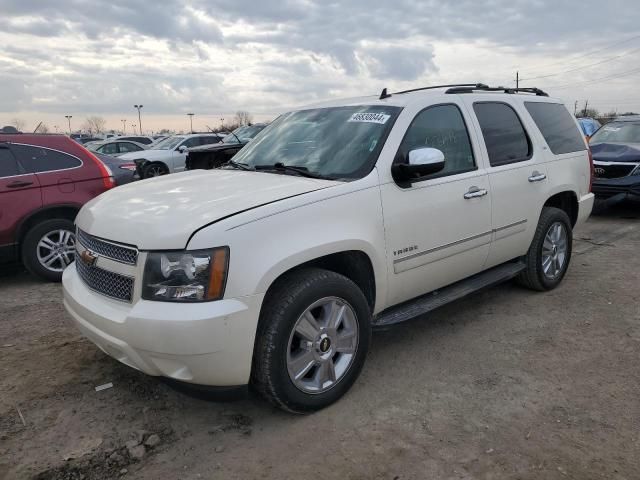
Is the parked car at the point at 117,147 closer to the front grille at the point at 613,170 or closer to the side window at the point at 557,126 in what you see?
the front grille at the point at 613,170

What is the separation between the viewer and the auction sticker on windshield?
146 inches

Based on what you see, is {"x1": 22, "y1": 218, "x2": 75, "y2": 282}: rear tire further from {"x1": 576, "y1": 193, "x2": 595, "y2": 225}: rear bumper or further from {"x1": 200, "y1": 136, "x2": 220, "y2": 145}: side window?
{"x1": 200, "y1": 136, "x2": 220, "y2": 145}: side window

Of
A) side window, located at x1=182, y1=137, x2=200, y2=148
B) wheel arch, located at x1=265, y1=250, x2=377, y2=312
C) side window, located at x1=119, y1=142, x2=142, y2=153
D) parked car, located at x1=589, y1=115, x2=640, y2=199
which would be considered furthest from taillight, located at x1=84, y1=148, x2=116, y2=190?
side window, located at x1=119, y1=142, x2=142, y2=153

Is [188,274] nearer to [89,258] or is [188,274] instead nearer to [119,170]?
[89,258]

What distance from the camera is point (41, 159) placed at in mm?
5984

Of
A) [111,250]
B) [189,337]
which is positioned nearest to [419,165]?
[189,337]

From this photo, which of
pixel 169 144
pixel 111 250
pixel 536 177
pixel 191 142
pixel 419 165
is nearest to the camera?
pixel 111 250

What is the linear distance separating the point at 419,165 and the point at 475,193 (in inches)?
33.1

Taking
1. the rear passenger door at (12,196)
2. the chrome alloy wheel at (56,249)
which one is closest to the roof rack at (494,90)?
the chrome alloy wheel at (56,249)

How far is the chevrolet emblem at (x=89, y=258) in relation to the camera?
307 cm

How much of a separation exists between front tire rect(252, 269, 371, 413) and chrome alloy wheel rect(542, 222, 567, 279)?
8.45 feet

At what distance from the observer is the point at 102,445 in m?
2.91

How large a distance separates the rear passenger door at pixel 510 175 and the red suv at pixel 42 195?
4368mm

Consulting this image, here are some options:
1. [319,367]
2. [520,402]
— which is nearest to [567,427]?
[520,402]
